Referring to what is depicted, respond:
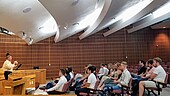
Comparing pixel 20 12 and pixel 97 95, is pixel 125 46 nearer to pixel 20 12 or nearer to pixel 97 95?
pixel 97 95

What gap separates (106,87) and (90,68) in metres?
0.68

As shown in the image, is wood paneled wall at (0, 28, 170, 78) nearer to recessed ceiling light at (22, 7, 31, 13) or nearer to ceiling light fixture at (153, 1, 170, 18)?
ceiling light fixture at (153, 1, 170, 18)

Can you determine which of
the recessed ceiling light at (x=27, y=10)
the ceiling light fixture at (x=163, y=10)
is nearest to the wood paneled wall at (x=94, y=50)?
the ceiling light fixture at (x=163, y=10)

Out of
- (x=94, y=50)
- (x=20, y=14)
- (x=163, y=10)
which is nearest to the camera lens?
(x=20, y=14)

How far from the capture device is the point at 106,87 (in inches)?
288

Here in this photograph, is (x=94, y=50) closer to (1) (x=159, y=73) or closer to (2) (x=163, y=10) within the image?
(2) (x=163, y=10)

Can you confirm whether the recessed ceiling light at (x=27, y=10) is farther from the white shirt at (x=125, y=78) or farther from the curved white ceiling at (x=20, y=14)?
the white shirt at (x=125, y=78)

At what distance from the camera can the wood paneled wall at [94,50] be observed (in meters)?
16.7

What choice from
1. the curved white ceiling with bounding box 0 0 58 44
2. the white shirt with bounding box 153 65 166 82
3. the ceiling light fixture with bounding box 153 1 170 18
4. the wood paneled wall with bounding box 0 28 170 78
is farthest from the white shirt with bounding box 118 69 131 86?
the wood paneled wall with bounding box 0 28 170 78

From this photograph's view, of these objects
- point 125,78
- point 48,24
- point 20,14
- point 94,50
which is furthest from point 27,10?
point 94,50

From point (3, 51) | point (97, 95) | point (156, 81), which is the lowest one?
point (97, 95)

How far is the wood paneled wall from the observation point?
16656mm

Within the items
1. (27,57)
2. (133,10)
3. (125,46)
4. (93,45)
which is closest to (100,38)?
(93,45)

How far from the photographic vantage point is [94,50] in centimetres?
1759
